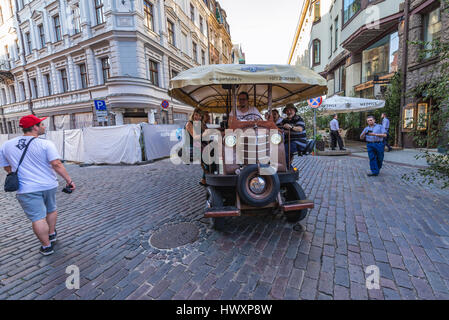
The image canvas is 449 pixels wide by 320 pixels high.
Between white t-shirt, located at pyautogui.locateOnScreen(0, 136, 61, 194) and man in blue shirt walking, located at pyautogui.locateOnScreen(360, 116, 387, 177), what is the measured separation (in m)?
7.19

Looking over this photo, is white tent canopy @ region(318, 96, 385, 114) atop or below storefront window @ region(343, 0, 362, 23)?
below

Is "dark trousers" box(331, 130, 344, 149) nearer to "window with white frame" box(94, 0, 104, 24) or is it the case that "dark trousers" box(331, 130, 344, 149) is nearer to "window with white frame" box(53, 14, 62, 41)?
"window with white frame" box(94, 0, 104, 24)

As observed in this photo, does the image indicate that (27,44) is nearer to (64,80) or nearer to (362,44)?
(64,80)

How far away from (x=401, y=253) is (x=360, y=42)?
17046 mm

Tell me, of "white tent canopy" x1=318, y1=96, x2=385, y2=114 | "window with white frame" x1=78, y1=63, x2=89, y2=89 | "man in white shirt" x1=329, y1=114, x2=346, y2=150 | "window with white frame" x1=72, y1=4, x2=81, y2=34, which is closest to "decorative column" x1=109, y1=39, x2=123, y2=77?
"window with white frame" x1=78, y1=63, x2=89, y2=89

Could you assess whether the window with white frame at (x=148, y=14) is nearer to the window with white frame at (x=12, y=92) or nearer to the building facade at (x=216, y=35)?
the building facade at (x=216, y=35)

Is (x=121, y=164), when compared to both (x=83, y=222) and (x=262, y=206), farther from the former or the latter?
(x=262, y=206)

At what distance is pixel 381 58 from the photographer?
13938 millimetres

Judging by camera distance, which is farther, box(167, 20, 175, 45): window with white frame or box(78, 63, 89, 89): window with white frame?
box(167, 20, 175, 45): window with white frame

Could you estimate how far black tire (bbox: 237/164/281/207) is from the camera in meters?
2.93

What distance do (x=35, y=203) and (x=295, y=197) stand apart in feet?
12.1

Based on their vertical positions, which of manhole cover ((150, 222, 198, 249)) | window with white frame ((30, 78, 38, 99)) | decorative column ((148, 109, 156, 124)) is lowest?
manhole cover ((150, 222, 198, 249))

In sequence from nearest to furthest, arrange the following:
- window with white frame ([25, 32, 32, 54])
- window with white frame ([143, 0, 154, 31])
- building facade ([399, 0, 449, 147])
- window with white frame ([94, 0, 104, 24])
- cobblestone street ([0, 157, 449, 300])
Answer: cobblestone street ([0, 157, 449, 300])
building facade ([399, 0, 449, 147])
window with white frame ([94, 0, 104, 24])
window with white frame ([143, 0, 154, 31])
window with white frame ([25, 32, 32, 54])

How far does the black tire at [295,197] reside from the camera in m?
3.33
